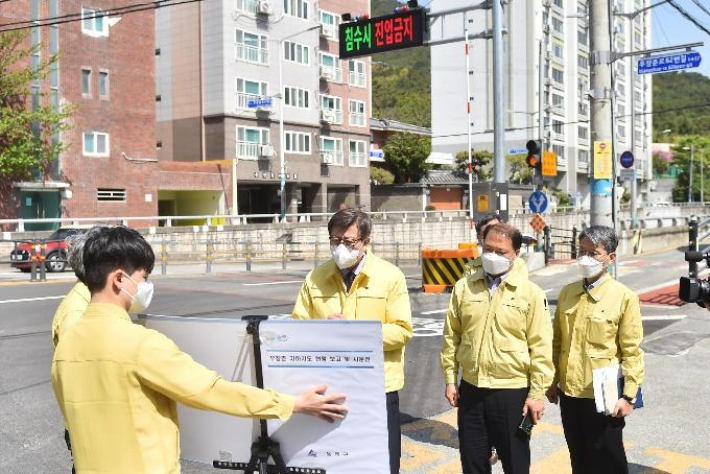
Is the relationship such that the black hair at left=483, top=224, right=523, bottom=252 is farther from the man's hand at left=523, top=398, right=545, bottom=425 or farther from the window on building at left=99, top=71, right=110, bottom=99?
the window on building at left=99, top=71, right=110, bottom=99

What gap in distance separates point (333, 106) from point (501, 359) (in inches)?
1848

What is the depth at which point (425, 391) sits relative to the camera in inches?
323

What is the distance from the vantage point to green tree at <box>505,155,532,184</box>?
66.2 m


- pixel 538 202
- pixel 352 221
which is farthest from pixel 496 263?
pixel 538 202

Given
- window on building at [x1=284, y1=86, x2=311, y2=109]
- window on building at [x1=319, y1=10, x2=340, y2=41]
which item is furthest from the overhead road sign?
window on building at [x1=319, y1=10, x2=340, y2=41]

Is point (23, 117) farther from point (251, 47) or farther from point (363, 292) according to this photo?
point (363, 292)

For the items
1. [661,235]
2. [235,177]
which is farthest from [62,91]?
[661,235]

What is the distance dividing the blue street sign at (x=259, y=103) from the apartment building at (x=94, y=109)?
6282mm

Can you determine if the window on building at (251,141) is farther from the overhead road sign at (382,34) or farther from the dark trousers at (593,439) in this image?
the dark trousers at (593,439)

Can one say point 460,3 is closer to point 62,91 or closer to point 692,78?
point 62,91

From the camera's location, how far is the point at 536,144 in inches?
739

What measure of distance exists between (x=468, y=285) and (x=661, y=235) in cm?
3667

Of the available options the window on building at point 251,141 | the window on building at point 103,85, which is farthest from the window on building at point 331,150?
the window on building at point 103,85

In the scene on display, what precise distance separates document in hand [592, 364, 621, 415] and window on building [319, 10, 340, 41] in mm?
46458
